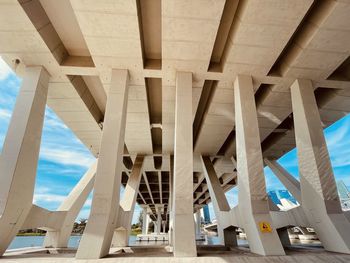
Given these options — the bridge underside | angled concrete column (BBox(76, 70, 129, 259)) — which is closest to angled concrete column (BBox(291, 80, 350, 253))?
the bridge underside

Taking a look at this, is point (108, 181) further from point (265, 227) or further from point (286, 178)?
point (286, 178)

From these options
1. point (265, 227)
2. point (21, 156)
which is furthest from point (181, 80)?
point (21, 156)

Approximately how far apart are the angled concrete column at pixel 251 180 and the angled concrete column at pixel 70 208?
8.44m

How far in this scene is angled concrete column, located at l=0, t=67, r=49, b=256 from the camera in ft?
21.9

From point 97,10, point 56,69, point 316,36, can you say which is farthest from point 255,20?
point 56,69

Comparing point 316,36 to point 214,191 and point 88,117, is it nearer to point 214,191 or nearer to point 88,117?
point 214,191

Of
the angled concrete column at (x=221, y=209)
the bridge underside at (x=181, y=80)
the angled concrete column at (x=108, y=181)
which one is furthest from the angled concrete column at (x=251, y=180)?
the angled concrete column at (x=108, y=181)

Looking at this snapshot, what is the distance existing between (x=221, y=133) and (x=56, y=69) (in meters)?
9.75

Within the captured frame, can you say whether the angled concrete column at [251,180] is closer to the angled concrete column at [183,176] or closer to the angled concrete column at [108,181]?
the angled concrete column at [183,176]

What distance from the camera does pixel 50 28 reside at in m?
7.80

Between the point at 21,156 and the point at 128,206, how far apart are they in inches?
294

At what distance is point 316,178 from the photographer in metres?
7.71

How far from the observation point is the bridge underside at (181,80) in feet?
21.8

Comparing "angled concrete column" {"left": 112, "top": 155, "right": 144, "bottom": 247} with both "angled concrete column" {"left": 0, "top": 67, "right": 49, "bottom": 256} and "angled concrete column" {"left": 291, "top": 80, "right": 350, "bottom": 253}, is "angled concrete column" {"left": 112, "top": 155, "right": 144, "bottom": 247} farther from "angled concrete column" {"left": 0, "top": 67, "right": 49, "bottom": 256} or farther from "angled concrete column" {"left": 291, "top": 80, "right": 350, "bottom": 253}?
"angled concrete column" {"left": 291, "top": 80, "right": 350, "bottom": 253}
